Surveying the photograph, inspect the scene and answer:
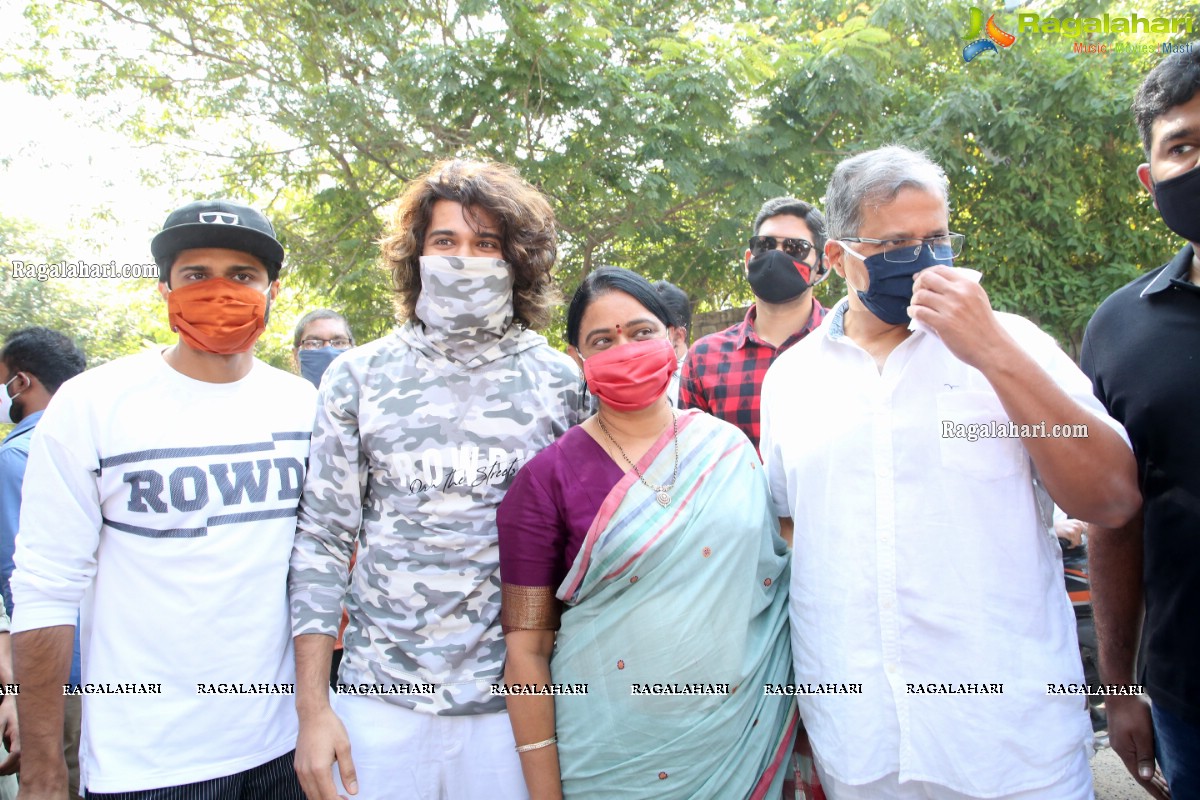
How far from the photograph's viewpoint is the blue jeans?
6.14ft

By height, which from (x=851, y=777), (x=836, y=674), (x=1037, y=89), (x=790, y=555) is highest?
(x=1037, y=89)

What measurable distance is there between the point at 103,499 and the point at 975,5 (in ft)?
29.9

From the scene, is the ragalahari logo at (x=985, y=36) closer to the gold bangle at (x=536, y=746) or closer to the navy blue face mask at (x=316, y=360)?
the navy blue face mask at (x=316, y=360)

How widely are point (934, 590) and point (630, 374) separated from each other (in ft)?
2.97

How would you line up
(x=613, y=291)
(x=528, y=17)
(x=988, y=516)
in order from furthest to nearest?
(x=528, y=17) → (x=613, y=291) → (x=988, y=516)

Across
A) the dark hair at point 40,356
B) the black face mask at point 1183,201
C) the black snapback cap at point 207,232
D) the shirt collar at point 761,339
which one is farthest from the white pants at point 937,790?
the dark hair at point 40,356

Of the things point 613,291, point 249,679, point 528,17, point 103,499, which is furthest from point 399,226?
point 528,17

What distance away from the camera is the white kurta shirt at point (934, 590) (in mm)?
1743

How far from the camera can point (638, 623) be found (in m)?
1.90

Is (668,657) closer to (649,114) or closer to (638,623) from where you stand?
(638,623)

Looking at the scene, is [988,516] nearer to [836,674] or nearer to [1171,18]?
[836,674]

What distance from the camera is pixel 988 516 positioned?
5.88 ft

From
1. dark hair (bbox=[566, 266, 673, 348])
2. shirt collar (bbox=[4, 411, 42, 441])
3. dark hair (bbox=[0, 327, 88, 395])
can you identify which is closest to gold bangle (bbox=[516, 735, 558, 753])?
dark hair (bbox=[566, 266, 673, 348])

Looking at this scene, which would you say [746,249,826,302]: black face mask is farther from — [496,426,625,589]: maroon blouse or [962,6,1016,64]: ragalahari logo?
[962,6,1016,64]: ragalahari logo
